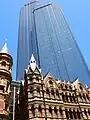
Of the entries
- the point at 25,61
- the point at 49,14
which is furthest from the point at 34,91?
the point at 49,14

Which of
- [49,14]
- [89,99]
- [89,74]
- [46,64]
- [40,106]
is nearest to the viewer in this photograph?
[40,106]

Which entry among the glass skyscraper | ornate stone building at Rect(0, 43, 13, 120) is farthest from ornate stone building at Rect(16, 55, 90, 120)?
the glass skyscraper

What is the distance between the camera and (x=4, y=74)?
43.7 meters

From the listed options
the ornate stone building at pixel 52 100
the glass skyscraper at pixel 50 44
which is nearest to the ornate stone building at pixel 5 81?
the ornate stone building at pixel 52 100

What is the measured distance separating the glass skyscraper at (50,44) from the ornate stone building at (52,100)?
6097 centimetres

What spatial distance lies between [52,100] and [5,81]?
10094mm

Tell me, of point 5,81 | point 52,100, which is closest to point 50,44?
point 52,100

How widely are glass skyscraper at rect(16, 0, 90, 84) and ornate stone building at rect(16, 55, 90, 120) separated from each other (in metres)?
61.0

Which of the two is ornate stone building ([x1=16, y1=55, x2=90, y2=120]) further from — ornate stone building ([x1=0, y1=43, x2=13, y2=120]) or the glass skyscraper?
the glass skyscraper

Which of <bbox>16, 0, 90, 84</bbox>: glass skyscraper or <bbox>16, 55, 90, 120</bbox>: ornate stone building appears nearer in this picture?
<bbox>16, 55, 90, 120</bbox>: ornate stone building

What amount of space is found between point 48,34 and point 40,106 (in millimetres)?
99515

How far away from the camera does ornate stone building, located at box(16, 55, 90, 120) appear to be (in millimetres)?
41688

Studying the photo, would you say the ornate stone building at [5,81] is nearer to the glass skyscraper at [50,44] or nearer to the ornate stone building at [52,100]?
the ornate stone building at [52,100]

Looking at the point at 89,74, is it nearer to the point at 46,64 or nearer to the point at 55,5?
the point at 46,64
